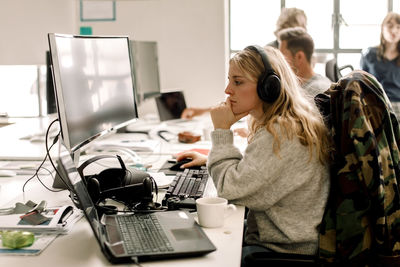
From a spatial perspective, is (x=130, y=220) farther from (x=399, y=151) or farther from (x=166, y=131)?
(x=166, y=131)

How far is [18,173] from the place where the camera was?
1859 millimetres

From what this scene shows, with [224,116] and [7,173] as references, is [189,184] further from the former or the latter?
[7,173]

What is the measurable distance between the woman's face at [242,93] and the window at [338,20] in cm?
304

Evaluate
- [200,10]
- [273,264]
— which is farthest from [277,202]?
[200,10]

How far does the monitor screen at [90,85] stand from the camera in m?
1.36

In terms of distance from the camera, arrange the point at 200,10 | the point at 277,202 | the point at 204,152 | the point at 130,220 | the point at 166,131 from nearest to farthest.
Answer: the point at 130,220 < the point at 277,202 < the point at 204,152 < the point at 166,131 < the point at 200,10

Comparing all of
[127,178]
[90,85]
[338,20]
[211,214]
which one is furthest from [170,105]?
[211,214]

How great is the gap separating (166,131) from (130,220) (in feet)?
5.37

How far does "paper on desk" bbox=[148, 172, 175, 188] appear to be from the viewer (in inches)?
64.7

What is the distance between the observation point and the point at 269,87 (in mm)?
1453

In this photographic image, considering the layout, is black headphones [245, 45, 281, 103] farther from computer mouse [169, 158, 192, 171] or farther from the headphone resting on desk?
computer mouse [169, 158, 192, 171]

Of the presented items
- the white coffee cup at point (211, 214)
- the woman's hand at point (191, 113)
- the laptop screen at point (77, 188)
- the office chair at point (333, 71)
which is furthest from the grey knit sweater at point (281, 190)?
the office chair at point (333, 71)

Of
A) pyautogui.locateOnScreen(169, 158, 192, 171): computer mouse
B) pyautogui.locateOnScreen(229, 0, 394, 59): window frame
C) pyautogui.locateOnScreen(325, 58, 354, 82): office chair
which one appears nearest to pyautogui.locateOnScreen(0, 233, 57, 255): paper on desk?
pyautogui.locateOnScreen(169, 158, 192, 171): computer mouse

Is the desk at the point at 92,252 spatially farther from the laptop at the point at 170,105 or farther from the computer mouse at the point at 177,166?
the laptop at the point at 170,105
